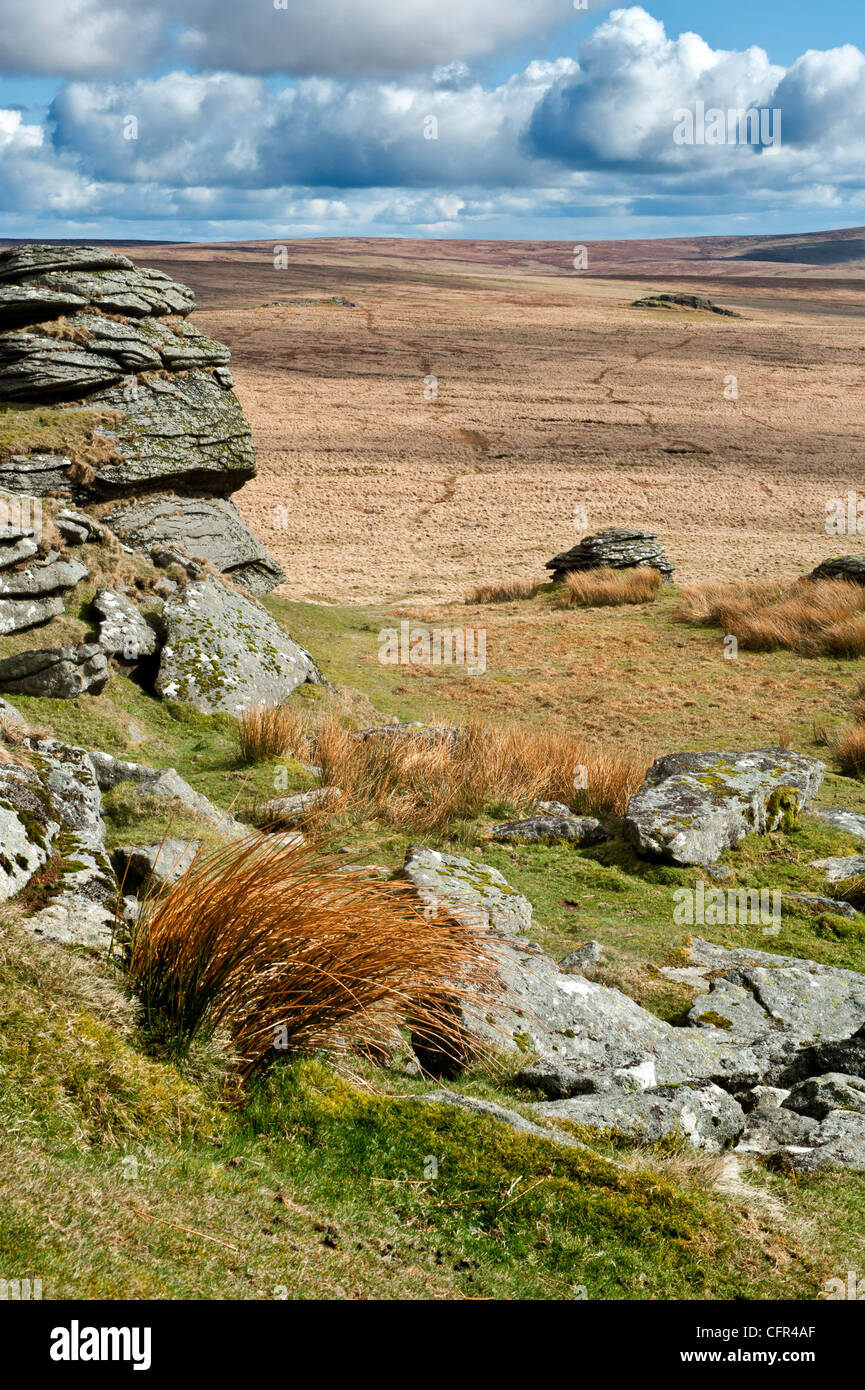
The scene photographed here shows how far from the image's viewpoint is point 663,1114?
4258 mm

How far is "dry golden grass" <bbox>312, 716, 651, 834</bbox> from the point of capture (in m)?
9.05

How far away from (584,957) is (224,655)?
7.07m

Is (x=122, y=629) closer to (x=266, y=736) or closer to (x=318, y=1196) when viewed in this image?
(x=266, y=736)

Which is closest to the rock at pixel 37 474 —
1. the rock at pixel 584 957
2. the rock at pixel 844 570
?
the rock at pixel 584 957

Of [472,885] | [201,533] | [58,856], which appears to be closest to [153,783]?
[472,885]

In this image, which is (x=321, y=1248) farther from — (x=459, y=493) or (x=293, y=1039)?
(x=459, y=493)

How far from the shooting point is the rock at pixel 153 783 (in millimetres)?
7457

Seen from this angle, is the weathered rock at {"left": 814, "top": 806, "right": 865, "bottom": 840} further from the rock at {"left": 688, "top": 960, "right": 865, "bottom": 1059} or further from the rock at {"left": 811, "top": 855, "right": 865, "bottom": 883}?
Answer: the rock at {"left": 688, "top": 960, "right": 865, "bottom": 1059}

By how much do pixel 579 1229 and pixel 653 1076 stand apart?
1621mm

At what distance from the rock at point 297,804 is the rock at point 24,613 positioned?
12.8 ft

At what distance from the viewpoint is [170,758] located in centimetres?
993

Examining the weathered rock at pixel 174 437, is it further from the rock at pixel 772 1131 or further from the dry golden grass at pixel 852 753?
the rock at pixel 772 1131

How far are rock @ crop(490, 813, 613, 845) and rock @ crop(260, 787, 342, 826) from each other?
1.55 metres

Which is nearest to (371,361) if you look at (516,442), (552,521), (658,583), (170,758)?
(516,442)
